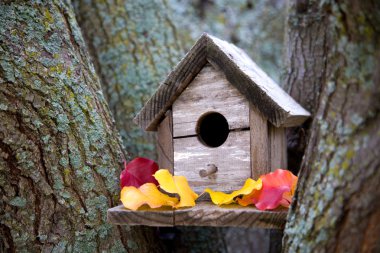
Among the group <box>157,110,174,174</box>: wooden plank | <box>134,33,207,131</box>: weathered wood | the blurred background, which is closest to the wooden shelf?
<box>157,110,174,174</box>: wooden plank

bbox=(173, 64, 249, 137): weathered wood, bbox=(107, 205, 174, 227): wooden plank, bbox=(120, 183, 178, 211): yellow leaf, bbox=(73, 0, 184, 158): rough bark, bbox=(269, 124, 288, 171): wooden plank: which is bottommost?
bbox=(107, 205, 174, 227): wooden plank

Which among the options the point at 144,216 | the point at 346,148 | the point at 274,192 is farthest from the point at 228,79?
the point at 346,148

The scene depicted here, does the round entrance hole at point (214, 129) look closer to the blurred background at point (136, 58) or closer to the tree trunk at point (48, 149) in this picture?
the tree trunk at point (48, 149)

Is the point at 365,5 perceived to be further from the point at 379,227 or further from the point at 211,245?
the point at 211,245

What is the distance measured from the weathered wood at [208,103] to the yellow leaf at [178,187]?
232 mm

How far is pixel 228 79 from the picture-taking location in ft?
6.05

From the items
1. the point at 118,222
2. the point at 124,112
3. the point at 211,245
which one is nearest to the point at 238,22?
the point at 124,112

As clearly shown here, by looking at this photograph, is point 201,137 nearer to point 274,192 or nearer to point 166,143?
point 166,143

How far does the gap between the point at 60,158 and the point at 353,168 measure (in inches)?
43.9

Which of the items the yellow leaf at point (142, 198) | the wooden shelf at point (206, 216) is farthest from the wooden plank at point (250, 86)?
the yellow leaf at point (142, 198)

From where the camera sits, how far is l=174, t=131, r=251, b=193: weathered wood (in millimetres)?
1833

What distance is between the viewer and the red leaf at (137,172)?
192 cm

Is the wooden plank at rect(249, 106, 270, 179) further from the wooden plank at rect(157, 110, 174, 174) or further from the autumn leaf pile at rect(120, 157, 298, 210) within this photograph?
the wooden plank at rect(157, 110, 174, 174)

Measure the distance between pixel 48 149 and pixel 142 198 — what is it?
42 cm
